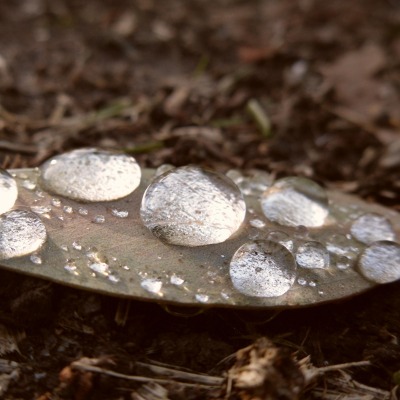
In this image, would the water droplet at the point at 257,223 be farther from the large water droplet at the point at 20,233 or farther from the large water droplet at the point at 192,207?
the large water droplet at the point at 20,233

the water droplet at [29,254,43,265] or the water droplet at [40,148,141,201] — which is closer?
the water droplet at [29,254,43,265]

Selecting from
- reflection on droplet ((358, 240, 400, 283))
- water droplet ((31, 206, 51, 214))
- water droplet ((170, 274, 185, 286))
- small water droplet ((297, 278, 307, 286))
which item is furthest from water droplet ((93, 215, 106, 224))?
reflection on droplet ((358, 240, 400, 283))

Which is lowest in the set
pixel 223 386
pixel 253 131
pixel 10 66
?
pixel 10 66

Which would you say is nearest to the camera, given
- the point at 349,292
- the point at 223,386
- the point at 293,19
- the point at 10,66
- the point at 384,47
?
the point at 223,386

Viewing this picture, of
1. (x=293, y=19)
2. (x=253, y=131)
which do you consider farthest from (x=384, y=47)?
(x=253, y=131)

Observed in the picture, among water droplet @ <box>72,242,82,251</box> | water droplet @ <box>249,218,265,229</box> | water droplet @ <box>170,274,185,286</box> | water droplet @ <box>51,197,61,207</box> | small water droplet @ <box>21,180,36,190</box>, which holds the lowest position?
small water droplet @ <box>21,180,36,190</box>

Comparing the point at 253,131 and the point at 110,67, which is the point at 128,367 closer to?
the point at 253,131

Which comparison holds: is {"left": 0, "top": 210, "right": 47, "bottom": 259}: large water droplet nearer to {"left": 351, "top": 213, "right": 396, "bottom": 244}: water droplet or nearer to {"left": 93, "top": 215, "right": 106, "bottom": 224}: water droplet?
{"left": 93, "top": 215, "right": 106, "bottom": 224}: water droplet

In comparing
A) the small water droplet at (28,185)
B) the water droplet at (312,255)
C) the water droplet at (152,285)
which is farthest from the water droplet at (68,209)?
the water droplet at (312,255)
